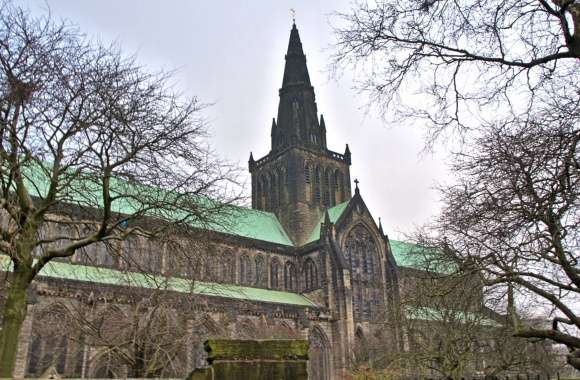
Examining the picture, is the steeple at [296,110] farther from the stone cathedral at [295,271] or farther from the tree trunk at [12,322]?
the tree trunk at [12,322]

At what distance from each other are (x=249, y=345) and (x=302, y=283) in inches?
1560

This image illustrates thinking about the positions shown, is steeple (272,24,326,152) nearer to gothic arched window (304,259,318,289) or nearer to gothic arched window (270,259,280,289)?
gothic arched window (304,259,318,289)

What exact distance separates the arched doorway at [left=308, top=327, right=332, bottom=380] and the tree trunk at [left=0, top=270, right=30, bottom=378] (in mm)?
31188

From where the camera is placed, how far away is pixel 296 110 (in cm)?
5325

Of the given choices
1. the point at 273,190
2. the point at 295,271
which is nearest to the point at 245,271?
the point at 295,271

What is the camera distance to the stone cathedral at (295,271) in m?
28.8

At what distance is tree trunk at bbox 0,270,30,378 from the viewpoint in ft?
30.1

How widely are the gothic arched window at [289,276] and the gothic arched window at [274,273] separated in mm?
889

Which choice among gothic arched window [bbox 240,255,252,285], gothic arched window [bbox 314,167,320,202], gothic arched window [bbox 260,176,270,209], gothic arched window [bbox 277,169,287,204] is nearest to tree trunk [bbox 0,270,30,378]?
gothic arched window [bbox 240,255,252,285]

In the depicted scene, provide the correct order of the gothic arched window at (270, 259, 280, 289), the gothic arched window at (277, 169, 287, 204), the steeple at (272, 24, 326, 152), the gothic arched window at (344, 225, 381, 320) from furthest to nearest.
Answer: the steeple at (272, 24, 326, 152) < the gothic arched window at (277, 169, 287, 204) < the gothic arched window at (344, 225, 381, 320) < the gothic arched window at (270, 259, 280, 289)

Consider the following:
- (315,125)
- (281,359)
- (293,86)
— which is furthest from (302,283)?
(281,359)

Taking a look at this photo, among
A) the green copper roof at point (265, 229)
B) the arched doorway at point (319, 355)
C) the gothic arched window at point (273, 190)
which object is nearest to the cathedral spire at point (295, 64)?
the gothic arched window at point (273, 190)

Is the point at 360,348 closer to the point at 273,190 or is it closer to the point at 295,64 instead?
the point at 273,190

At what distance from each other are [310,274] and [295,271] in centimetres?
151
